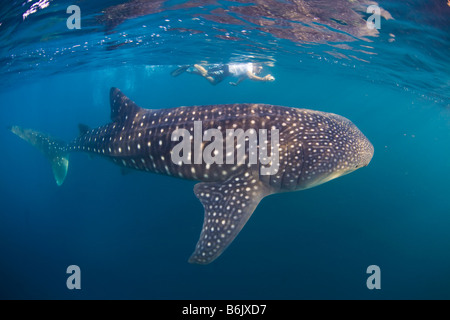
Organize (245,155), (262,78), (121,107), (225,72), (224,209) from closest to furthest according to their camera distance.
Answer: (224,209) < (245,155) < (121,107) < (262,78) < (225,72)

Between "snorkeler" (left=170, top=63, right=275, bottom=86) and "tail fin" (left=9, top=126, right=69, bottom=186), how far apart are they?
446 inches

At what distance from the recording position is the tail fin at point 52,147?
9.54 metres

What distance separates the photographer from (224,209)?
4855mm

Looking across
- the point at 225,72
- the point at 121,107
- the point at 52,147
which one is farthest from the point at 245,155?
the point at 225,72

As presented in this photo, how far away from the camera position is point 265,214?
12461mm

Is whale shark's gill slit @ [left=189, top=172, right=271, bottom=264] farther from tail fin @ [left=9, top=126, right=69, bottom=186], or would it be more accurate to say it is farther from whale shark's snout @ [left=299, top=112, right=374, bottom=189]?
tail fin @ [left=9, top=126, right=69, bottom=186]

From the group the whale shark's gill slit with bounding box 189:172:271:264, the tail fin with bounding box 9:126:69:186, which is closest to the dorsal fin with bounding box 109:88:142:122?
the whale shark's gill slit with bounding box 189:172:271:264

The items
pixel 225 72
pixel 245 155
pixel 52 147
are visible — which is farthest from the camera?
pixel 225 72

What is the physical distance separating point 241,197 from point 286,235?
8.15 metres

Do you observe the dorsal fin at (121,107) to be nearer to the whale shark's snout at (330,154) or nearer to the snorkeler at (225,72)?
the whale shark's snout at (330,154)

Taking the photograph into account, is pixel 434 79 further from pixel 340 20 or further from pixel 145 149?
pixel 145 149

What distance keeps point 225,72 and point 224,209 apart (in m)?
17.2

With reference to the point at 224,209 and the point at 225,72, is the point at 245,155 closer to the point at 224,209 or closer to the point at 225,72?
the point at 224,209
